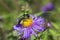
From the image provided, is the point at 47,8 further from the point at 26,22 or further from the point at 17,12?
the point at 26,22

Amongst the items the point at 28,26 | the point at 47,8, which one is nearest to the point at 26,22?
the point at 28,26

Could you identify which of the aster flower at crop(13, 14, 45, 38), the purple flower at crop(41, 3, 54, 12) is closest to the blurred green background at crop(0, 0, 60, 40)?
the purple flower at crop(41, 3, 54, 12)

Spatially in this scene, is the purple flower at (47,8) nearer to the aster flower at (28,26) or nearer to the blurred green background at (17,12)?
the blurred green background at (17,12)

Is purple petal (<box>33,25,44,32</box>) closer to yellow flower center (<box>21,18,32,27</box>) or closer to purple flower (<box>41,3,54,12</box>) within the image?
yellow flower center (<box>21,18,32,27</box>)

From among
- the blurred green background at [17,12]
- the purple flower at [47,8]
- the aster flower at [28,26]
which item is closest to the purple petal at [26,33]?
the aster flower at [28,26]

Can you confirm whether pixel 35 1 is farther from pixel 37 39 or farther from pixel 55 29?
pixel 37 39

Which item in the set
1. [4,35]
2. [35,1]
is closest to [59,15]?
[35,1]

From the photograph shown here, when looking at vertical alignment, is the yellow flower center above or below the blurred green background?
above

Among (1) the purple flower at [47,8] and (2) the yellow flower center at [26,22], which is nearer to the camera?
(2) the yellow flower center at [26,22]
